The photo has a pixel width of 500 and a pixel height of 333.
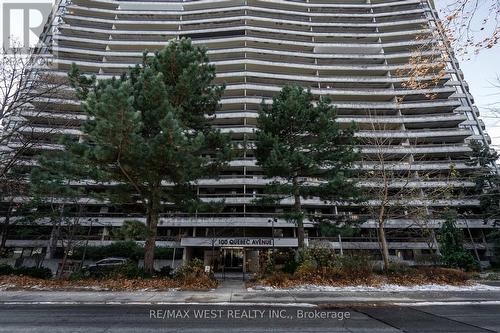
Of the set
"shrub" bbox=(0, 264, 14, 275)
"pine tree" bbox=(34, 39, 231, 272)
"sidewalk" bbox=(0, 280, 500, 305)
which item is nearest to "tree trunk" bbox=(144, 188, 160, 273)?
"pine tree" bbox=(34, 39, 231, 272)

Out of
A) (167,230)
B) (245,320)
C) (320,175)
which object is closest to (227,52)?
(167,230)

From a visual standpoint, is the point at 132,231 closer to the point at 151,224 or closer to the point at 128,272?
the point at 151,224

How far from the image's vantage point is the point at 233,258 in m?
35.3

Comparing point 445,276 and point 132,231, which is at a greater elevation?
point 132,231

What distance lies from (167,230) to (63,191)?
26843 mm

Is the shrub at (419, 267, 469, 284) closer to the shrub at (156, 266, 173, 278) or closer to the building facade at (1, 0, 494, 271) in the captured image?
the shrub at (156, 266, 173, 278)

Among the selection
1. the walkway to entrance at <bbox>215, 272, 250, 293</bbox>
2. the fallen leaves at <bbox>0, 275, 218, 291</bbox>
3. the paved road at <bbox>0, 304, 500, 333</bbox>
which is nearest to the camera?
the paved road at <bbox>0, 304, 500, 333</bbox>

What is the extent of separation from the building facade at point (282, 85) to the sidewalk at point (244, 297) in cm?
2025

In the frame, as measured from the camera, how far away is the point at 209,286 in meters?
14.4

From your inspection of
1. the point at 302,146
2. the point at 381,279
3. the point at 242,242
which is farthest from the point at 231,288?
the point at 242,242

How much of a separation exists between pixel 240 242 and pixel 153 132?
66.9 feet

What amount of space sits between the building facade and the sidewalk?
20255mm

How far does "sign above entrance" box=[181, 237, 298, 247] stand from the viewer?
3253cm

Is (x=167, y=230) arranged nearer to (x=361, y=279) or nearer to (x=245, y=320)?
(x=361, y=279)
